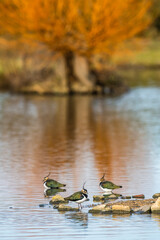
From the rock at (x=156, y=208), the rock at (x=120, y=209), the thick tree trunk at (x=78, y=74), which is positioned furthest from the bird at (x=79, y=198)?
the thick tree trunk at (x=78, y=74)

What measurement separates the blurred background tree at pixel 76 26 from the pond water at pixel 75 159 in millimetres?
2876

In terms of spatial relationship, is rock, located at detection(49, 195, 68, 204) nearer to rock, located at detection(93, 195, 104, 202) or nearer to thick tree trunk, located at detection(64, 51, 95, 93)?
rock, located at detection(93, 195, 104, 202)

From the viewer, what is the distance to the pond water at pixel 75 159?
9.23 meters

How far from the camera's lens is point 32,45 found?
3222 centimetres

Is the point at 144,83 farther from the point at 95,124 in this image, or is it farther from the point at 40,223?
the point at 40,223

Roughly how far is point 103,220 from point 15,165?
4.88 metres

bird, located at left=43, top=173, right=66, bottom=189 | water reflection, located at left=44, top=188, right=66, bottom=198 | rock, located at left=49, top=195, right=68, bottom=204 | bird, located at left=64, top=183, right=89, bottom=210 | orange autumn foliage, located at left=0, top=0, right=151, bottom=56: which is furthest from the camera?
orange autumn foliage, located at left=0, top=0, right=151, bottom=56

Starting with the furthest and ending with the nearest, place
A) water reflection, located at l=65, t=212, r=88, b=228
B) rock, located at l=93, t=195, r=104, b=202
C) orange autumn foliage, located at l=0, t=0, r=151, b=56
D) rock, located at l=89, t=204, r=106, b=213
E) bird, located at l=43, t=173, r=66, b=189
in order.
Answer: orange autumn foliage, located at l=0, t=0, r=151, b=56 < bird, located at l=43, t=173, r=66, b=189 < rock, located at l=93, t=195, r=104, b=202 < rock, located at l=89, t=204, r=106, b=213 < water reflection, located at l=65, t=212, r=88, b=228

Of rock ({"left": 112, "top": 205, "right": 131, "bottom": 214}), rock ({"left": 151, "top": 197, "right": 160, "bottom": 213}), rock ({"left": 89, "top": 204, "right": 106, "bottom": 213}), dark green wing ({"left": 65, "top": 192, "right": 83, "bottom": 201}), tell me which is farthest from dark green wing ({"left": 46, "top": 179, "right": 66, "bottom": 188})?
rock ({"left": 151, "top": 197, "right": 160, "bottom": 213})

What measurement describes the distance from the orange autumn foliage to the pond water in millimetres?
2864

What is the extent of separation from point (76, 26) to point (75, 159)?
1652 centimetres

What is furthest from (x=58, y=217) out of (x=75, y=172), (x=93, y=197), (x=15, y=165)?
(x=15, y=165)

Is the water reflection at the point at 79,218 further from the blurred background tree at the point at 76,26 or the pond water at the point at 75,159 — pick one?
the blurred background tree at the point at 76,26

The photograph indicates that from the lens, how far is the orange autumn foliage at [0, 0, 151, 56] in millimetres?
30391
